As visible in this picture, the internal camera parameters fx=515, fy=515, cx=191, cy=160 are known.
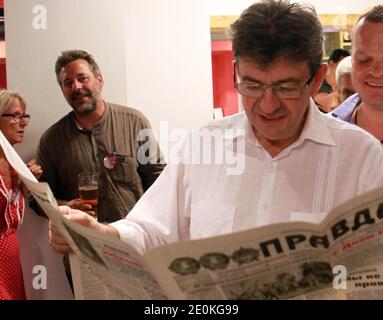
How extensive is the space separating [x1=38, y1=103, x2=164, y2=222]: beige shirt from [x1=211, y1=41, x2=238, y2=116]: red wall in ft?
1.76

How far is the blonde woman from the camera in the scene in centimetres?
258

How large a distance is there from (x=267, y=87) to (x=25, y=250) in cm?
242

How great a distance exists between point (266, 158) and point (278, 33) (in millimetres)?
269

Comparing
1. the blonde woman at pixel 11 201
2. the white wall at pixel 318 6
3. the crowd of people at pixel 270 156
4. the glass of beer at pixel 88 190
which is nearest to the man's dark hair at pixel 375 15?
the crowd of people at pixel 270 156

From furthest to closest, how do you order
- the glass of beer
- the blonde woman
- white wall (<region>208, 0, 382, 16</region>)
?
white wall (<region>208, 0, 382, 16</region>), the blonde woman, the glass of beer

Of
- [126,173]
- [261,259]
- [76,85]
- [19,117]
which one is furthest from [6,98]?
[261,259]

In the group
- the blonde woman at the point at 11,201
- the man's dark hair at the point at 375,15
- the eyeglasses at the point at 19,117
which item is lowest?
the blonde woman at the point at 11,201

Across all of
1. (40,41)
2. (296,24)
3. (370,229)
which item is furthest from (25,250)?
(370,229)

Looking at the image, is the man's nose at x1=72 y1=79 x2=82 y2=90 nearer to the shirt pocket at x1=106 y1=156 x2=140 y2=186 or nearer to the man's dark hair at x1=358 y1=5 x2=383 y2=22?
the shirt pocket at x1=106 y1=156 x2=140 y2=186

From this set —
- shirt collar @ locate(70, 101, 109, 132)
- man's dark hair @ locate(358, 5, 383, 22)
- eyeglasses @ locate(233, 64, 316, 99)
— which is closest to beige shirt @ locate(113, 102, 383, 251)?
eyeglasses @ locate(233, 64, 316, 99)

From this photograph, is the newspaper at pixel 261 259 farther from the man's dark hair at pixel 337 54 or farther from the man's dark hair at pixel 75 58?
the man's dark hair at pixel 337 54

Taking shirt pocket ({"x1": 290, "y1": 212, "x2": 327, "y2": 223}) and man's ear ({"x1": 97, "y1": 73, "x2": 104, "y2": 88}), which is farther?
man's ear ({"x1": 97, "y1": 73, "x2": 104, "y2": 88})

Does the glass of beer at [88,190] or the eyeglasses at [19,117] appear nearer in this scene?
the glass of beer at [88,190]

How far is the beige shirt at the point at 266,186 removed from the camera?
1.06 meters
